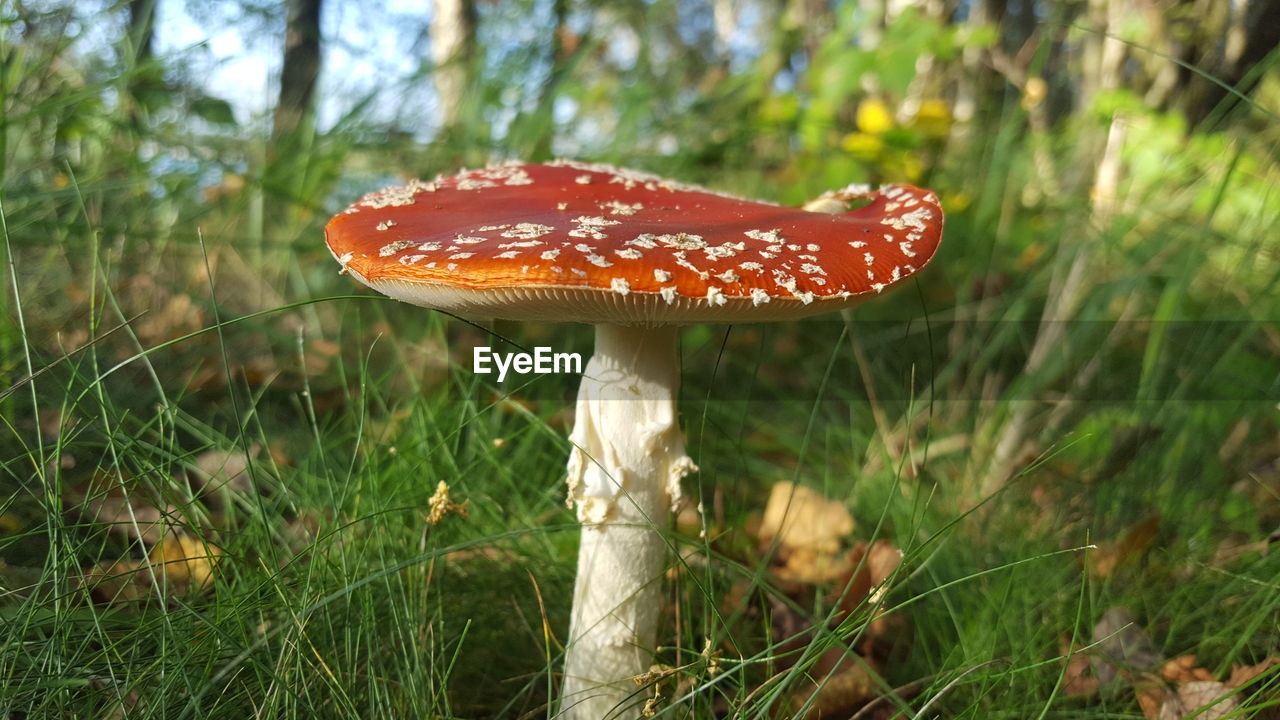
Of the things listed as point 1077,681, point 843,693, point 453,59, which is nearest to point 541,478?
point 843,693

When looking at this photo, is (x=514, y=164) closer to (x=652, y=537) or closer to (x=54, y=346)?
(x=652, y=537)

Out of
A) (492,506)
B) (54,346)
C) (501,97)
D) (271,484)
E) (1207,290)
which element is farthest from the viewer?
(1207,290)

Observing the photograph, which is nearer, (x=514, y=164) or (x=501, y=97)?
(x=514, y=164)

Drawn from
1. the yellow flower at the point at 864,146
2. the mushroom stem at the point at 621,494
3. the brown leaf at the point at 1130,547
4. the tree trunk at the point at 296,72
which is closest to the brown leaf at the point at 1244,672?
the brown leaf at the point at 1130,547

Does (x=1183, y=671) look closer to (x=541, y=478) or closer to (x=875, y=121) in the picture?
(x=541, y=478)

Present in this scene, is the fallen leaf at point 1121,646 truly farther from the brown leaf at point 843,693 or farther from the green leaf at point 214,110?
the green leaf at point 214,110

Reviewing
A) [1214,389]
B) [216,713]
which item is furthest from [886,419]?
[216,713]

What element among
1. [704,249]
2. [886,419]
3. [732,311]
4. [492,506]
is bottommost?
[886,419]
